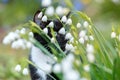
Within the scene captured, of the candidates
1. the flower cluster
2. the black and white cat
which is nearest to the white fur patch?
the black and white cat

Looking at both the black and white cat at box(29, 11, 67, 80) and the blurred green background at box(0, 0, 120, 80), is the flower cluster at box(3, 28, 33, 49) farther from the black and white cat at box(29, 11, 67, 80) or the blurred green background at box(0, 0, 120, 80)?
the blurred green background at box(0, 0, 120, 80)

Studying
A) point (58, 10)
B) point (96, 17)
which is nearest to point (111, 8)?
point (96, 17)

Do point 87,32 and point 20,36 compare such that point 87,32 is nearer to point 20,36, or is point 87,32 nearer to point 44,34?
point 44,34

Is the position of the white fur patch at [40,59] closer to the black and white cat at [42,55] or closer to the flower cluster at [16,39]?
the black and white cat at [42,55]

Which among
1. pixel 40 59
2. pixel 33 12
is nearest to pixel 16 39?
pixel 40 59

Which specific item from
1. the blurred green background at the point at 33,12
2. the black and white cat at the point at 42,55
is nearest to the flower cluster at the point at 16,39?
the black and white cat at the point at 42,55

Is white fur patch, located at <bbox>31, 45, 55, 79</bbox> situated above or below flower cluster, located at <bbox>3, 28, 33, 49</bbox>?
above

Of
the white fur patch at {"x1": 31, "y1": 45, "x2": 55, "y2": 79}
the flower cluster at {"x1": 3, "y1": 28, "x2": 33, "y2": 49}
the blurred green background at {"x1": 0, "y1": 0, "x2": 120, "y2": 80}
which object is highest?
the blurred green background at {"x1": 0, "y1": 0, "x2": 120, "y2": 80}

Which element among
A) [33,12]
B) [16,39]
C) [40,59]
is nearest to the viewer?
[16,39]

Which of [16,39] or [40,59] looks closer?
[16,39]

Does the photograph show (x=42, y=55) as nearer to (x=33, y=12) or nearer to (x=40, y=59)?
(x=40, y=59)

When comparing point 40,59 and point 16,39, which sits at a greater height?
point 40,59
